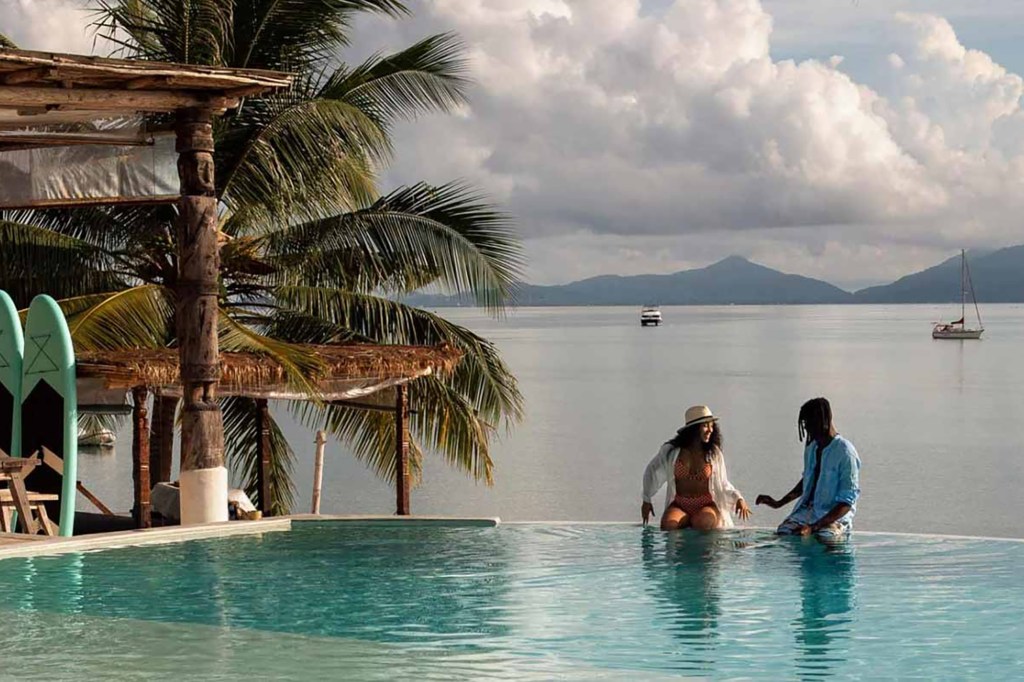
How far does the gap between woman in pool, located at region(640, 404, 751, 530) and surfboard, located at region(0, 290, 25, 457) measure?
517 cm

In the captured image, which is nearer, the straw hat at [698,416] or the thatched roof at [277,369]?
the straw hat at [698,416]

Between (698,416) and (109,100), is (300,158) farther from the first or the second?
(698,416)

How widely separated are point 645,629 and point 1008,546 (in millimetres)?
4005

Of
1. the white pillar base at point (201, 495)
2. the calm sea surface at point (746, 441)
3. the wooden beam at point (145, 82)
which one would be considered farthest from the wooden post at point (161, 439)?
the calm sea surface at point (746, 441)

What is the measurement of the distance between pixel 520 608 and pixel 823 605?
1.74 m

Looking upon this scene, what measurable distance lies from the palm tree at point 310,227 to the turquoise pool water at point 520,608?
5.29m

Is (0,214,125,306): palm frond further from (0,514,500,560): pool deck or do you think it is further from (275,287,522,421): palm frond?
(0,514,500,560): pool deck

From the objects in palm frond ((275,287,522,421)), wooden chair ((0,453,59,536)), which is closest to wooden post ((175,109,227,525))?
wooden chair ((0,453,59,536))

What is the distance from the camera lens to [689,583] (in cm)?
930

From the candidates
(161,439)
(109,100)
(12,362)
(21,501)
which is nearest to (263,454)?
(161,439)

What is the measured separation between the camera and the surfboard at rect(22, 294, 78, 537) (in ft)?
38.6

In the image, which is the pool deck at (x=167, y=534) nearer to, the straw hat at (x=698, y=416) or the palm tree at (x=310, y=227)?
the straw hat at (x=698, y=416)

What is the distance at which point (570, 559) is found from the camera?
1036 cm

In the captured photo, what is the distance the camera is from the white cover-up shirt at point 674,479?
1092cm
